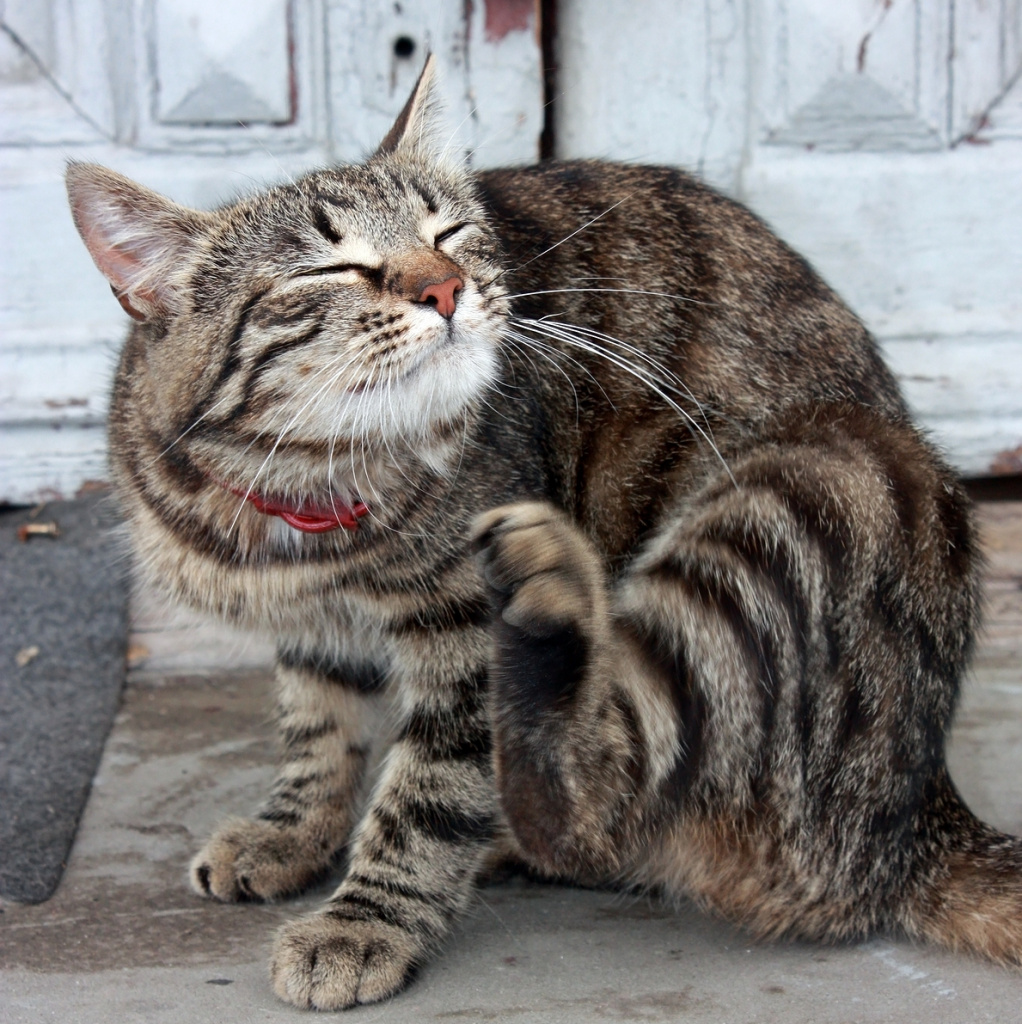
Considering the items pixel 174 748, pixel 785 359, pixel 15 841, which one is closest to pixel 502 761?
pixel 785 359

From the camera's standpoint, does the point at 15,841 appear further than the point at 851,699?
Yes

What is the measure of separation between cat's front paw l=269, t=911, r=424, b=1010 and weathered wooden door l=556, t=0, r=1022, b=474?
2547 millimetres

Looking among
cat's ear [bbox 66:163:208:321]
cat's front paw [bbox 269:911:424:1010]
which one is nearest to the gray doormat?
cat's front paw [bbox 269:911:424:1010]

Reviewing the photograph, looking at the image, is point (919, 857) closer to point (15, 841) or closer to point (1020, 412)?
point (15, 841)

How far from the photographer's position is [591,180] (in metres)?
2.70

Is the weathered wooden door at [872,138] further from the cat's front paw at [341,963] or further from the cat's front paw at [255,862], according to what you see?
the cat's front paw at [341,963]

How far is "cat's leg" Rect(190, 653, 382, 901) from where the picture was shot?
2.38m

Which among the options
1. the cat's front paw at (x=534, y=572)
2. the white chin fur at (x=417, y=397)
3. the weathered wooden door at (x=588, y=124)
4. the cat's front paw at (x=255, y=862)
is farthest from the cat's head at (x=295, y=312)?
the weathered wooden door at (x=588, y=124)

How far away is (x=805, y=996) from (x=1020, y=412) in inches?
96.8

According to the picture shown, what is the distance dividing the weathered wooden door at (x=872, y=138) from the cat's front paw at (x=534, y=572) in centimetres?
217

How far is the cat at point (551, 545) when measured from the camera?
1.96 meters

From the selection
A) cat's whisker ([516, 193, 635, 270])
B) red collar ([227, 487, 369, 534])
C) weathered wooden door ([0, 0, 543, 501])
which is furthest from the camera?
weathered wooden door ([0, 0, 543, 501])

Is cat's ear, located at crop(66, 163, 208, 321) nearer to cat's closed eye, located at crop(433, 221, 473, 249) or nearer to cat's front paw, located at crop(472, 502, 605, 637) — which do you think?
cat's closed eye, located at crop(433, 221, 473, 249)

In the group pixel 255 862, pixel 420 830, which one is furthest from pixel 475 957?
pixel 255 862
